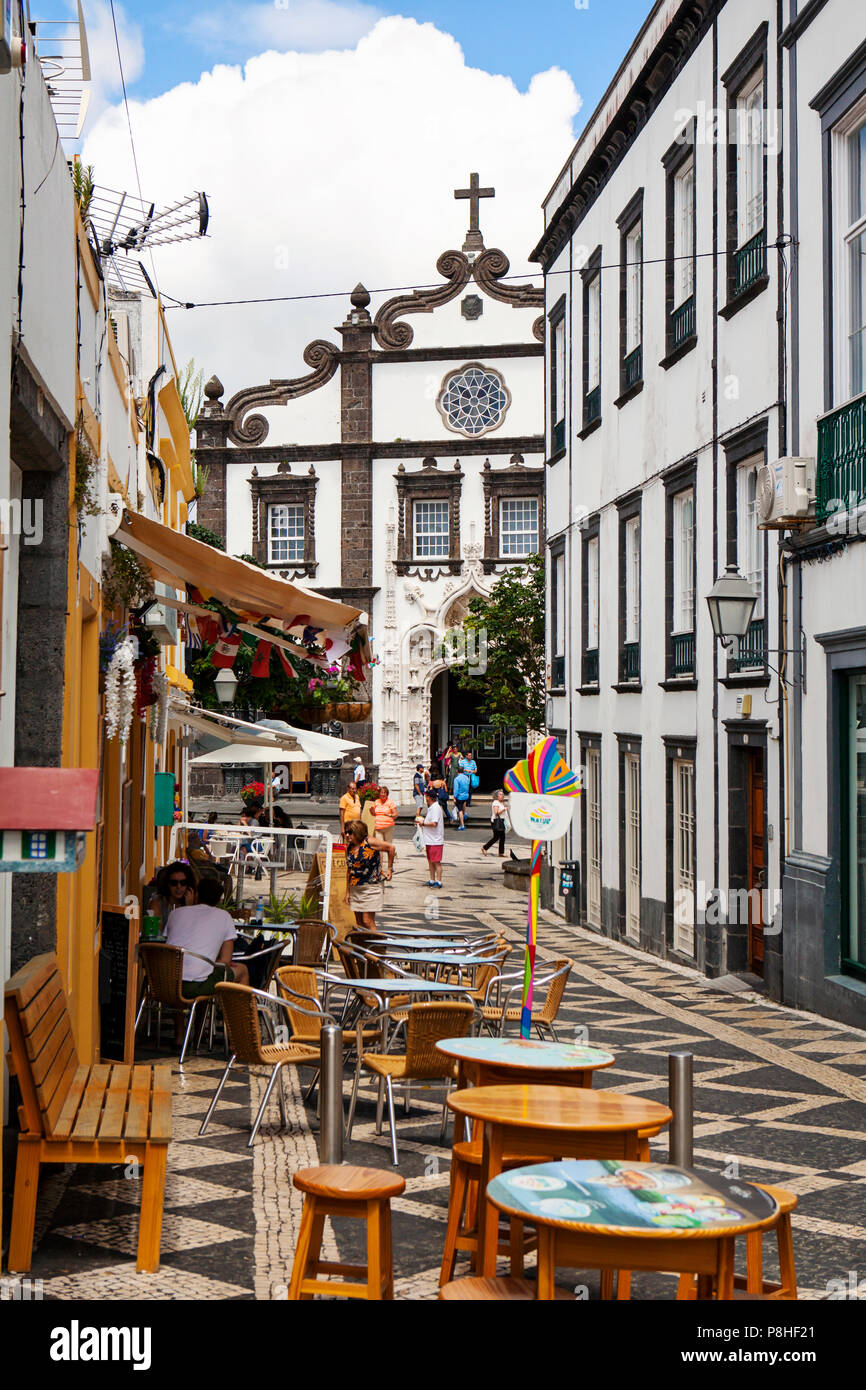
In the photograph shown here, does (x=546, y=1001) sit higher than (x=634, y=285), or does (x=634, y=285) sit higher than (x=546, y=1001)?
(x=634, y=285)

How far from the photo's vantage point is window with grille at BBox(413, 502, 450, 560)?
140 ft

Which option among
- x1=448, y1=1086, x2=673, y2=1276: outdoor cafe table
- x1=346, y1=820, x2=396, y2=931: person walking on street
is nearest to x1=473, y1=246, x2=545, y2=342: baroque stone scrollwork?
x1=346, y1=820, x2=396, y2=931: person walking on street

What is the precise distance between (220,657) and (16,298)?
21.5ft

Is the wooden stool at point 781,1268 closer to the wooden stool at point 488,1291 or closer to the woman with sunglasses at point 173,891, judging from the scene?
the wooden stool at point 488,1291

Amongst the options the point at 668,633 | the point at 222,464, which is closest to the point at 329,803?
the point at 222,464

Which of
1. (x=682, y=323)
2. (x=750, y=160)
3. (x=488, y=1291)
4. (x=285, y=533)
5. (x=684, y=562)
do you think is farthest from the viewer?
(x=285, y=533)

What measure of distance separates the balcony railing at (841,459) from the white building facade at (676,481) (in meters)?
1.05

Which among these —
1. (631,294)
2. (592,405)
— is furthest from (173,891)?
(592,405)

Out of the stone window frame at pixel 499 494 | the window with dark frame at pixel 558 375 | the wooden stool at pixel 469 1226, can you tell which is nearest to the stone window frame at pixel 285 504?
the stone window frame at pixel 499 494

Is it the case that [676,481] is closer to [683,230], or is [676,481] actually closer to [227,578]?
[683,230]

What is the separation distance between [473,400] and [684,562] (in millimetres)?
26735

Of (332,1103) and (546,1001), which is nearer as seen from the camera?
(332,1103)

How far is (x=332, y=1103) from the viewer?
4.92 meters

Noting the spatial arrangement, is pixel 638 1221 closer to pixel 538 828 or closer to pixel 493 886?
pixel 538 828
